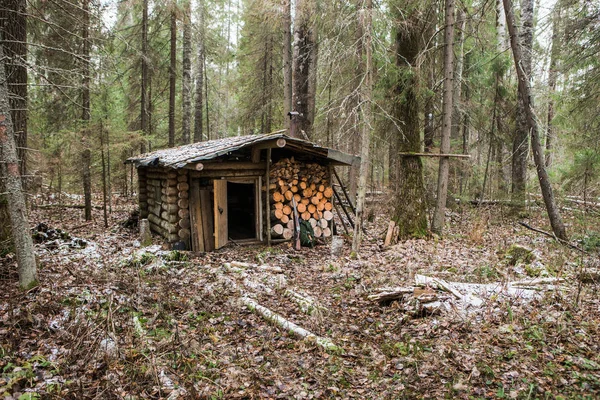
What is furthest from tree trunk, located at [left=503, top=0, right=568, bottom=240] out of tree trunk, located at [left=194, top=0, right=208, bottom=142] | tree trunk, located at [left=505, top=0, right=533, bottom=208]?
tree trunk, located at [left=194, top=0, right=208, bottom=142]

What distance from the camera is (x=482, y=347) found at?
4.03 meters

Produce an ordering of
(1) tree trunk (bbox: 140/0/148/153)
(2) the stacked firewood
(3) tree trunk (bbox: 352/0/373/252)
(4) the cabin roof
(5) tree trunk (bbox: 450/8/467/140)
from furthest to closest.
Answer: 1. (1) tree trunk (bbox: 140/0/148/153)
2. (5) tree trunk (bbox: 450/8/467/140)
3. (2) the stacked firewood
4. (4) the cabin roof
5. (3) tree trunk (bbox: 352/0/373/252)

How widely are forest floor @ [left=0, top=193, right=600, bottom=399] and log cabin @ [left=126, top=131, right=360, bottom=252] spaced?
2.25 m

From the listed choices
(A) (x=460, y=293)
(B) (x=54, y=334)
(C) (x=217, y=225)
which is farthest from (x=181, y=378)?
(C) (x=217, y=225)

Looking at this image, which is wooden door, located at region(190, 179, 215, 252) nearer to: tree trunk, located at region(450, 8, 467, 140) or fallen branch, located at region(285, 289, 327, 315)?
fallen branch, located at region(285, 289, 327, 315)

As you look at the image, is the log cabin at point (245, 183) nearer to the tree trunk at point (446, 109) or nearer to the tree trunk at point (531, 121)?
the tree trunk at point (446, 109)

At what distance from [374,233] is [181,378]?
8.73 metres

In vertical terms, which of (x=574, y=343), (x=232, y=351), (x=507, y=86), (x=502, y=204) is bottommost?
(x=232, y=351)

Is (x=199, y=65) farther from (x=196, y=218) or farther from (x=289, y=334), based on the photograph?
(x=289, y=334)

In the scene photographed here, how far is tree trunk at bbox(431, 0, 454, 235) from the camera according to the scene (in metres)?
8.80

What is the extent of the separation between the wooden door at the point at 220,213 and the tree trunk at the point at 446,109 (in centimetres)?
557

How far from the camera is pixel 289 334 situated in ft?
15.7

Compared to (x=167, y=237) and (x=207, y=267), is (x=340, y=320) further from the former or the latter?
(x=167, y=237)

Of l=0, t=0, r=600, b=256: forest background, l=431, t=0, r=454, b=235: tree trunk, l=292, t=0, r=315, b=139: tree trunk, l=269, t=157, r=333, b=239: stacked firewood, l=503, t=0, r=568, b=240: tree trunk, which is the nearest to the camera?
l=0, t=0, r=600, b=256: forest background
